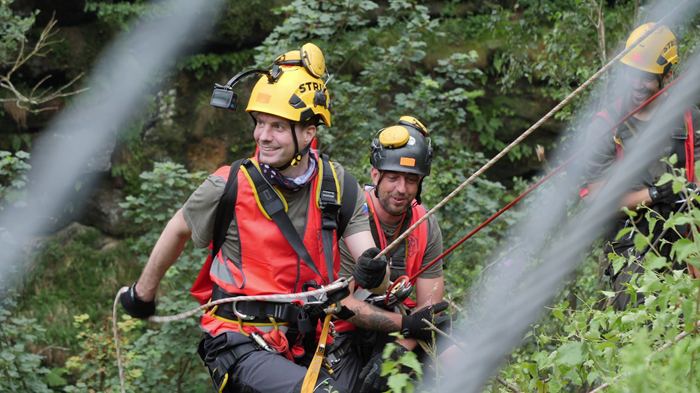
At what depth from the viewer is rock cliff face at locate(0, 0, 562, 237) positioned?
8.86 m

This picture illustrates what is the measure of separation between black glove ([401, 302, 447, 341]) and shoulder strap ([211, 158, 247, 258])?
1.23 metres

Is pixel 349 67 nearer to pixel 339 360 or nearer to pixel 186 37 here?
pixel 186 37

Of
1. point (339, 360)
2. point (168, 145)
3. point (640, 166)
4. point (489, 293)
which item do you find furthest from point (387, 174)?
point (168, 145)

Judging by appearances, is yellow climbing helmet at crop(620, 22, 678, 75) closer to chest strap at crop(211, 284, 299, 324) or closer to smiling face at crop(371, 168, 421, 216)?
smiling face at crop(371, 168, 421, 216)

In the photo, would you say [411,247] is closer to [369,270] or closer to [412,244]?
[412,244]

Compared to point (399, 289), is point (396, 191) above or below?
above

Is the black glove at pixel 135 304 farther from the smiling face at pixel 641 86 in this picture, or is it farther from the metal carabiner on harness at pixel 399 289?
the smiling face at pixel 641 86

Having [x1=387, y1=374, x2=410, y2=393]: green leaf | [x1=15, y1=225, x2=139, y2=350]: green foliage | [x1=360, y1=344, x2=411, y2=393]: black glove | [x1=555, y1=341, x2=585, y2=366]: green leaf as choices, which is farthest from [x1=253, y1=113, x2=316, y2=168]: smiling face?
[x1=15, y1=225, x2=139, y2=350]: green foliage

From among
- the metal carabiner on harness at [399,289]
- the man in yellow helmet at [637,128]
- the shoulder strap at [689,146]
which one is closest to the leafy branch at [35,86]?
the metal carabiner on harness at [399,289]

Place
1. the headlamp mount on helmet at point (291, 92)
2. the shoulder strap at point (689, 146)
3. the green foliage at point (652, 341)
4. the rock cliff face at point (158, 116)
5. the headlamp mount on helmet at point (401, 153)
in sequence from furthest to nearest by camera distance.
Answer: the rock cliff face at point (158, 116), the headlamp mount on helmet at point (401, 153), the shoulder strap at point (689, 146), the headlamp mount on helmet at point (291, 92), the green foliage at point (652, 341)

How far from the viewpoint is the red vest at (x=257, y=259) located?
3.33 metres

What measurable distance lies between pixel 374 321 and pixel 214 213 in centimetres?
117

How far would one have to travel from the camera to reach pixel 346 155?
6836 millimetres

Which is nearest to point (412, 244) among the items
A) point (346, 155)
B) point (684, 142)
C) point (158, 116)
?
point (684, 142)
